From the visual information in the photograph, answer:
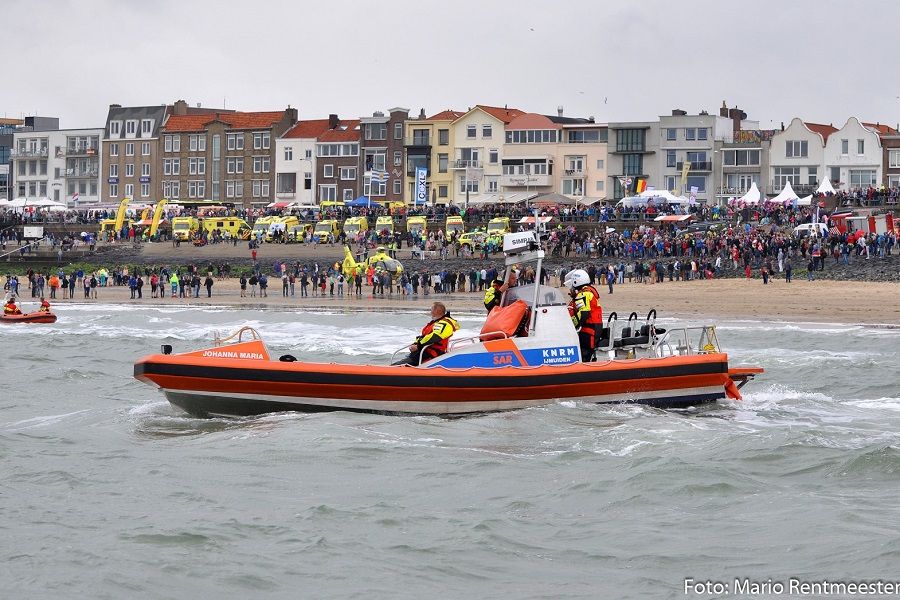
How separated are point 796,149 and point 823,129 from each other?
3.79 metres

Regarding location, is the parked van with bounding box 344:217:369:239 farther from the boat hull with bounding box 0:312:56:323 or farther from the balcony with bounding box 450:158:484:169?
the boat hull with bounding box 0:312:56:323

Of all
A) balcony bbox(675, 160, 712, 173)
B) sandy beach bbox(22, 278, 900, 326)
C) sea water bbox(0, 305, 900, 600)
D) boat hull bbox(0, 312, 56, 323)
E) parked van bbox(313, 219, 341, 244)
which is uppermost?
balcony bbox(675, 160, 712, 173)

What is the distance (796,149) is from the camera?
78.6 metres

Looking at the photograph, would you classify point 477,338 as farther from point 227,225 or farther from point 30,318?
point 227,225

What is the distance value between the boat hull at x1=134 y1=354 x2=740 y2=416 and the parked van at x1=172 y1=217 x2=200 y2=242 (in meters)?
56.0

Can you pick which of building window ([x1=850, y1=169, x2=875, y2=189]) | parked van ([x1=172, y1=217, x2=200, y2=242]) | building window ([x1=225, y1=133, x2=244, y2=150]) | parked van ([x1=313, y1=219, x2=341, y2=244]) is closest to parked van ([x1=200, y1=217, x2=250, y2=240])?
parked van ([x1=172, y1=217, x2=200, y2=242])

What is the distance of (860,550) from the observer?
36.1ft

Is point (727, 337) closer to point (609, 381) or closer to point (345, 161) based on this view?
point (609, 381)

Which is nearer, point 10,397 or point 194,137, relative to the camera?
point 10,397

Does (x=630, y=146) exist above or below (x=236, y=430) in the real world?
above

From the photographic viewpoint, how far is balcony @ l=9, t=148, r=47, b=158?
106750 millimetres

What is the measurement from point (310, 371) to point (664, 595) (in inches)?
294

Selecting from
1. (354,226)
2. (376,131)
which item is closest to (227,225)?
(354,226)

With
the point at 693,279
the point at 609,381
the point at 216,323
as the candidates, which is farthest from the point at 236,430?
the point at 693,279
